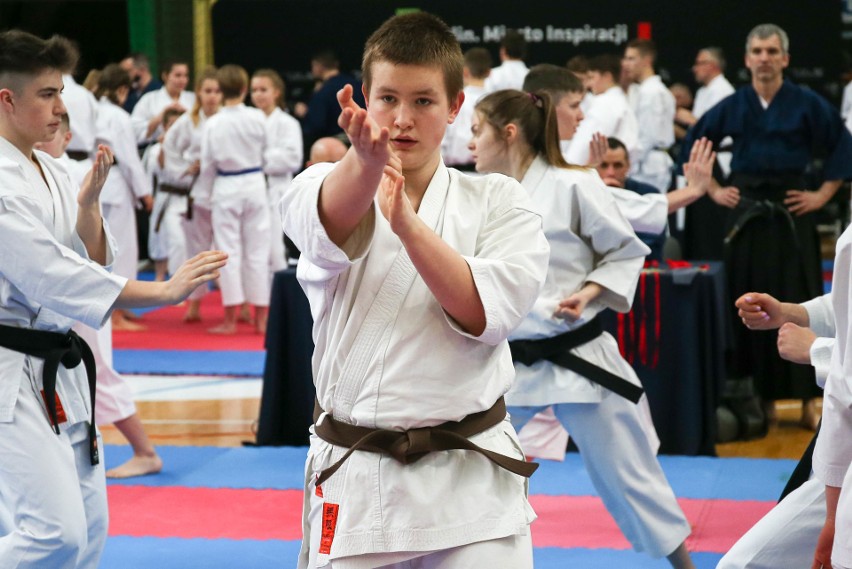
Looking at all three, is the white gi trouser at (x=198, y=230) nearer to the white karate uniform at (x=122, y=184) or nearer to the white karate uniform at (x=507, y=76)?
the white karate uniform at (x=122, y=184)

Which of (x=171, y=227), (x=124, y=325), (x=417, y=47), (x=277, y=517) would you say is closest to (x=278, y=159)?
(x=171, y=227)

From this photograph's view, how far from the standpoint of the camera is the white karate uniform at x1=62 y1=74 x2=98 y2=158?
27.0 ft

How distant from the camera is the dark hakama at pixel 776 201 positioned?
6.28 metres

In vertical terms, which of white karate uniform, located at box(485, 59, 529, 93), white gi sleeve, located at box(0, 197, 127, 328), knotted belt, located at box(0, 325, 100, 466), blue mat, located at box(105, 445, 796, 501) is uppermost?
white karate uniform, located at box(485, 59, 529, 93)

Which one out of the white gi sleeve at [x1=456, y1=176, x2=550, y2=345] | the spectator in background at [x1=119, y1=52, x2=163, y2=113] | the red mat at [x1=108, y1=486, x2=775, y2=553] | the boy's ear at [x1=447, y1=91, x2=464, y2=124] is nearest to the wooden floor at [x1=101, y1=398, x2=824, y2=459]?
the red mat at [x1=108, y1=486, x2=775, y2=553]

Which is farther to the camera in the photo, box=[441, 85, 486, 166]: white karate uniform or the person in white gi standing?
the person in white gi standing

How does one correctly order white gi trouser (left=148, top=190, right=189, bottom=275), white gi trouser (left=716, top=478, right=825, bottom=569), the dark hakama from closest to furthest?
white gi trouser (left=716, top=478, right=825, bottom=569)
the dark hakama
white gi trouser (left=148, top=190, right=189, bottom=275)

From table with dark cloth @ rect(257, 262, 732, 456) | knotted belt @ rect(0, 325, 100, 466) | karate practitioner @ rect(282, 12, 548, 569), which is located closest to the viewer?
karate practitioner @ rect(282, 12, 548, 569)

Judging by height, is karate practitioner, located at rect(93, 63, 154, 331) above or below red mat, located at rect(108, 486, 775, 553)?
above

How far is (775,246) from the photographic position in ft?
20.8

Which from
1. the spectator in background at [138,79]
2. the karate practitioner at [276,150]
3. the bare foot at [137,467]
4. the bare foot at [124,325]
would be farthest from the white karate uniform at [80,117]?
the spectator in background at [138,79]

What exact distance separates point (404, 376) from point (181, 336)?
23.6ft

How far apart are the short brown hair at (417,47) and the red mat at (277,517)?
268cm

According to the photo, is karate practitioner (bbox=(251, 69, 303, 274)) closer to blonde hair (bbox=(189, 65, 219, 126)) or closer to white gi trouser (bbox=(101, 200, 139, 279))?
blonde hair (bbox=(189, 65, 219, 126))
